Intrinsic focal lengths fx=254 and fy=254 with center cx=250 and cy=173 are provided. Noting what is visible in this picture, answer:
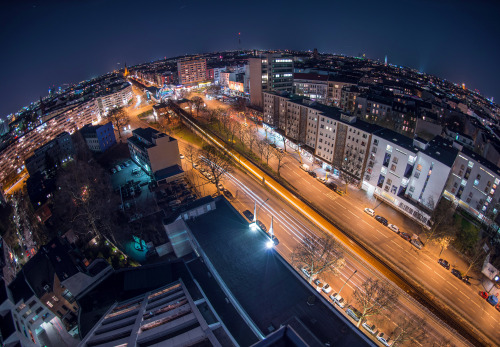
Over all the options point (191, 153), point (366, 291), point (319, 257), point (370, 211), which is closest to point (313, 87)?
point (191, 153)

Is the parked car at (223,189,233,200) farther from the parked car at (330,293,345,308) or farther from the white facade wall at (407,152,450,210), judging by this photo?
the white facade wall at (407,152,450,210)

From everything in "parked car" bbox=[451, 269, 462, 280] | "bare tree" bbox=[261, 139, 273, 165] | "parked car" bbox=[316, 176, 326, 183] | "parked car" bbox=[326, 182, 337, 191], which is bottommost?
"parked car" bbox=[451, 269, 462, 280]

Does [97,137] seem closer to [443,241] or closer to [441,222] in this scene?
[441,222]

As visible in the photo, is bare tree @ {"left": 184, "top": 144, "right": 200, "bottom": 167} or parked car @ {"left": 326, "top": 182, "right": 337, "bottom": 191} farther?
bare tree @ {"left": 184, "top": 144, "right": 200, "bottom": 167}

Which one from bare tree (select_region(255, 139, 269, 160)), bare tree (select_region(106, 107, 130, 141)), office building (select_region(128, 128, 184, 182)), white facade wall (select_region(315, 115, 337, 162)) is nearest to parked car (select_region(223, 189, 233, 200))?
office building (select_region(128, 128, 184, 182))

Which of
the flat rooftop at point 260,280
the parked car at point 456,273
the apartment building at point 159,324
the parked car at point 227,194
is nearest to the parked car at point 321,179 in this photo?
the parked car at point 227,194
